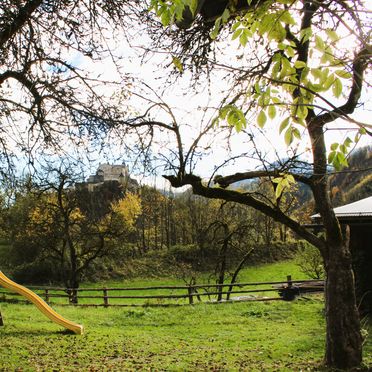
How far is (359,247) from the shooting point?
11812 mm

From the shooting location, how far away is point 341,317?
624 cm

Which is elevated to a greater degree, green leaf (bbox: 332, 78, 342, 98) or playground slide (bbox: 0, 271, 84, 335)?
green leaf (bbox: 332, 78, 342, 98)

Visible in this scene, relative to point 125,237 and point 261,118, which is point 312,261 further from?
point 261,118

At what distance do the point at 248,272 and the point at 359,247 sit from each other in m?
18.4

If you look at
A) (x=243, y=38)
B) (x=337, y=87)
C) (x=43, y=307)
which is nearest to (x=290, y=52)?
(x=243, y=38)

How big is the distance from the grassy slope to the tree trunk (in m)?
0.56

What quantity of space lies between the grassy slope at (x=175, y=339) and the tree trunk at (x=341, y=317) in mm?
559

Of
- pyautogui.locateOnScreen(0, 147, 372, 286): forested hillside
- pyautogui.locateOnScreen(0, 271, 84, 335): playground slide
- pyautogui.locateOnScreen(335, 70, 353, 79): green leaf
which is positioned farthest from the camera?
pyautogui.locateOnScreen(0, 147, 372, 286): forested hillside

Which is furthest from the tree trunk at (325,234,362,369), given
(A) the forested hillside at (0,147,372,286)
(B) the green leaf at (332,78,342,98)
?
(A) the forested hillside at (0,147,372,286)

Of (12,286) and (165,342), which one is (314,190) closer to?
(165,342)

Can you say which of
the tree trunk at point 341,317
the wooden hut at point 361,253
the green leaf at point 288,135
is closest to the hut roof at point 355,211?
the wooden hut at point 361,253

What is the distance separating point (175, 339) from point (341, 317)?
188 inches

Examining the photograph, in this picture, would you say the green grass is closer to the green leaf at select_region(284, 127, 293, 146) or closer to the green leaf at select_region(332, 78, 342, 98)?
the green leaf at select_region(284, 127, 293, 146)

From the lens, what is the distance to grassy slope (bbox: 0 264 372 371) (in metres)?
7.09
